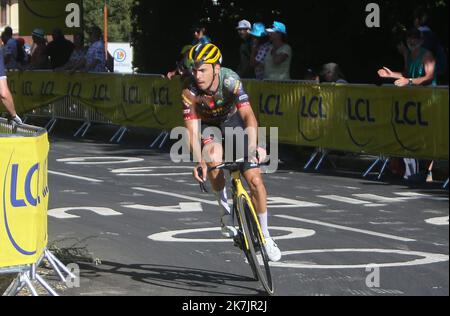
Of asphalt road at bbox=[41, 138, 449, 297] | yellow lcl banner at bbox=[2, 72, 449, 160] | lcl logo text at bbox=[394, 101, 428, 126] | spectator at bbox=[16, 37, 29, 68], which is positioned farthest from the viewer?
spectator at bbox=[16, 37, 29, 68]

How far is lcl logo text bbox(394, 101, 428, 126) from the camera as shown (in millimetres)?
15086

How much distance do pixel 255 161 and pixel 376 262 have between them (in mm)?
1610

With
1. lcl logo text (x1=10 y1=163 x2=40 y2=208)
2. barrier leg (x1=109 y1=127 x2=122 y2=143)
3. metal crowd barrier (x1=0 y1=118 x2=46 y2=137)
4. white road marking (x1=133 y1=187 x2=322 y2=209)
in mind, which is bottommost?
barrier leg (x1=109 y1=127 x2=122 y2=143)

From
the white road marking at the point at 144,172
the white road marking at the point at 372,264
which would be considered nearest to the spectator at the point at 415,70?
the white road marking at the point at 144,172

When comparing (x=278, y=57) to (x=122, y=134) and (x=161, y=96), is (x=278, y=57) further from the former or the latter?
(x=122, y=134)

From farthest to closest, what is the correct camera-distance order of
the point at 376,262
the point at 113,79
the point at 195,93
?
the point at 113,79
the point at 376,262
the point at 195,93

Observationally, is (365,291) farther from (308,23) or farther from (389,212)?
(308,23)

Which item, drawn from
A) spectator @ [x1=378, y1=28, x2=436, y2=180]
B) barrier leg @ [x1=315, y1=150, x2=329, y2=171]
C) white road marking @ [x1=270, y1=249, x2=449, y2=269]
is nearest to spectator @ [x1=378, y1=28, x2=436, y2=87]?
spectator @ [x1=378, y1=28, x2=436, y2=180]

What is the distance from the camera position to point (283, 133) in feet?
58.6

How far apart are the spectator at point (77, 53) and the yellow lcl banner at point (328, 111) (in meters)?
1.22

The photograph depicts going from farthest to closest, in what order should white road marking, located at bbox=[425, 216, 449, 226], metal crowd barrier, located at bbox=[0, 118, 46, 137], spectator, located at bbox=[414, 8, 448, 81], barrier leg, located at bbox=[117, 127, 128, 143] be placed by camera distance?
barrier leg, located at bbox=[117, 127, 128, 143], spectator, located at bbox=[414, 8, 448, 81], white road marking, located at bbox=[425, 216, 449, 226], metal crowd barrier, located at bbox=[0, 118, 46, 137]

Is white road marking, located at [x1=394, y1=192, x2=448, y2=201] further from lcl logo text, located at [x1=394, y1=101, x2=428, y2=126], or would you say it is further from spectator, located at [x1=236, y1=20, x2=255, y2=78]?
spectator, located at [x1=236, y1=20, x2=255, y2=78]

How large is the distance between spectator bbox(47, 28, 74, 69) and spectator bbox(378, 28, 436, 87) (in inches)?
456
